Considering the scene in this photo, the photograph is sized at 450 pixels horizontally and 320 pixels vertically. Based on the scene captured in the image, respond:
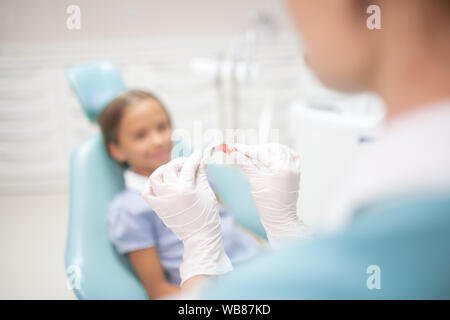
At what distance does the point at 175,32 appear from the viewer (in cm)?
161

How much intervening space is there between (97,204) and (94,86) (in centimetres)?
28

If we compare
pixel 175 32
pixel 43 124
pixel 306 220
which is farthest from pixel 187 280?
pixel 175 32

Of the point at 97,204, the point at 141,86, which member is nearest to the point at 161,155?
the point at 97,204

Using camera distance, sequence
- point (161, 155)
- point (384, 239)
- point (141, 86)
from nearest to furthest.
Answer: point (384, 239)
point (161, 155)
point (141, 86)

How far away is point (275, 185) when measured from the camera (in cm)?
36

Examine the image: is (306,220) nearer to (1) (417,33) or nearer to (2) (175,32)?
(1) (417,33)

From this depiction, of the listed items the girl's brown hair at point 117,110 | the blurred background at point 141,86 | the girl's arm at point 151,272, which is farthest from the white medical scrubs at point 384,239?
the girl's brown hair at point 117,110

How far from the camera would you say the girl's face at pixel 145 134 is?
0.51 meters

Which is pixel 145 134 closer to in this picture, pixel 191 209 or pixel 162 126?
pixel 162 126

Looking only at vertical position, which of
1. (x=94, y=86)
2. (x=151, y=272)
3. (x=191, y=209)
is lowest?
Answer: (x=151, y=272)

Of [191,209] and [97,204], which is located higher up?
[191,209]

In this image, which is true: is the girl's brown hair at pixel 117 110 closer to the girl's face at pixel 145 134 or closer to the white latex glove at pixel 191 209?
the girl's face at pixel 145 134

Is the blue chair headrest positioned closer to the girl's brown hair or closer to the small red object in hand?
the girl's brown hair

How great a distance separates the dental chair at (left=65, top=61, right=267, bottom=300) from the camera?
54 cm
